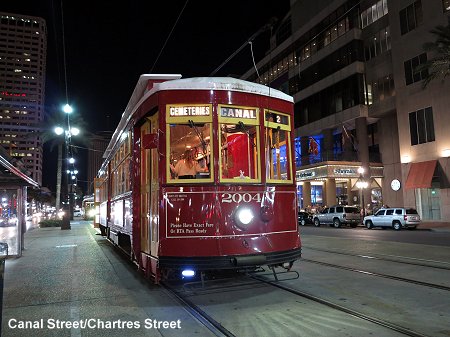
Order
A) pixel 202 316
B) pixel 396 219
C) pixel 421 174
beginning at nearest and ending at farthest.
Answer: pixel 202 316 → pixel 396 219 → pixel 421 174

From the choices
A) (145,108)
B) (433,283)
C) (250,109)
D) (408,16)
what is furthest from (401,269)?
(408,16)

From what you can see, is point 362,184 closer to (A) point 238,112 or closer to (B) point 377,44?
(B) point 377,44

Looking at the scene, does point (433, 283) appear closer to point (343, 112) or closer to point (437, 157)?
point (437, 157)

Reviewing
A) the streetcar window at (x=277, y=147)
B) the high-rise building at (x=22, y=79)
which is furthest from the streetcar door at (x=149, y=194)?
the high-rise building at (x=22, y=79)

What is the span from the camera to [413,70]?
32594mm

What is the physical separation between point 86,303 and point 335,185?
38225mm

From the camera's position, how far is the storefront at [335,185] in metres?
39.6

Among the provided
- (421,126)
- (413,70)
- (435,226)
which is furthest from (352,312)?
(413,70)

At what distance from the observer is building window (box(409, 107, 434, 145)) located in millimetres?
31266

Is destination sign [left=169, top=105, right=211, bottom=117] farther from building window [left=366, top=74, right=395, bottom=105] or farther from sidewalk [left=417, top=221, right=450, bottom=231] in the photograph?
building window [left=366, top=74, right=395, bottom=105]

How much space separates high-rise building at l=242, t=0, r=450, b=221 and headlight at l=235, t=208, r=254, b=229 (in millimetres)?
23507

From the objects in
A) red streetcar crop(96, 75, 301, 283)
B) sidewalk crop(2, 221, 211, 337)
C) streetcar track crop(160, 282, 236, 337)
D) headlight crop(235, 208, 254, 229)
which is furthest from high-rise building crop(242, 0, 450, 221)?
streetcar track crop(160, 282, 236, 337)

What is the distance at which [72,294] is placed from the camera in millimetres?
7363

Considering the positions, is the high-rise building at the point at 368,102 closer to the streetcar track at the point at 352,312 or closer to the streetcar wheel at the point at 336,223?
the streetcar wheel at the point at 336,223
